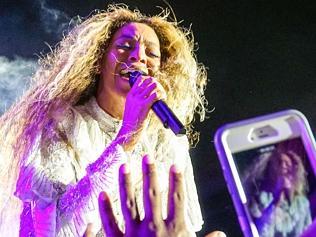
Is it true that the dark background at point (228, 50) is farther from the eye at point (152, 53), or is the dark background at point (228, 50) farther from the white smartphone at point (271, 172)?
the white smartphone at point (271, 172)

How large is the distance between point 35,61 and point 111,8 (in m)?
0.23

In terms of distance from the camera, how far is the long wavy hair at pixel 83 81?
1.19 m

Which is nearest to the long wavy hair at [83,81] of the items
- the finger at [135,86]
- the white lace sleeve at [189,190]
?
the white lace sleeve at [189,190]

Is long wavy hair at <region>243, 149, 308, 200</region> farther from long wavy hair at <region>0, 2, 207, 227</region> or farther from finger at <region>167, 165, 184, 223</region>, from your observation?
long wavy hair at <region>0, 2, 207, 227</region>

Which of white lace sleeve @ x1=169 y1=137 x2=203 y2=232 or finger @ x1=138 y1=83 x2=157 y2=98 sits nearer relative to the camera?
finger @ x1=138 y1=83 x2=157 y2=98

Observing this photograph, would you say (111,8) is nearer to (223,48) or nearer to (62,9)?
(62,9)

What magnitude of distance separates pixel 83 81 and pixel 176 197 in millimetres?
820

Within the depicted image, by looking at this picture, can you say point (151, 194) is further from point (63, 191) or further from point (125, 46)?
point (125, 46)

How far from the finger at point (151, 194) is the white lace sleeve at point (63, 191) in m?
0.51

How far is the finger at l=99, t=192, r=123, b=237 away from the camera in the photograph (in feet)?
1.59

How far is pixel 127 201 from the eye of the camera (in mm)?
476

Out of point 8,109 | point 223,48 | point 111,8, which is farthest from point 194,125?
point 8,109

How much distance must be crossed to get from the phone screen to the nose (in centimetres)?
60

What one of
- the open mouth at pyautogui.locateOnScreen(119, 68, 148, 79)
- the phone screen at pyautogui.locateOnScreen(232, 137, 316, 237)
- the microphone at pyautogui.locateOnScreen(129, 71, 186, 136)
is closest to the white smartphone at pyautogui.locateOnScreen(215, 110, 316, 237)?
the phone screen at pyautogui.locateOnScreen(232, 137, 316, 237)
